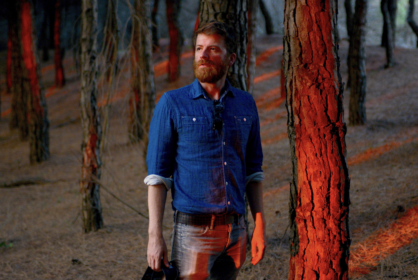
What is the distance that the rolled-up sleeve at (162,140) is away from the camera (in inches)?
88.4

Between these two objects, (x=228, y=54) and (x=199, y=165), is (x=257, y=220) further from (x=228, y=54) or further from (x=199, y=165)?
(x=228, y=54)

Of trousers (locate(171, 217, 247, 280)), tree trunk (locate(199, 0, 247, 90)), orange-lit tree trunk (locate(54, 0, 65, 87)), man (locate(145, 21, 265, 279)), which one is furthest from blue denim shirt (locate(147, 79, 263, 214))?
orange-lit tree trunk (locate(54, 0, 65, 87))

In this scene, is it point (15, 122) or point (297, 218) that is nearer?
point (297, 218)

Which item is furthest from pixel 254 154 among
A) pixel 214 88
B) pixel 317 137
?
pixel 214 88

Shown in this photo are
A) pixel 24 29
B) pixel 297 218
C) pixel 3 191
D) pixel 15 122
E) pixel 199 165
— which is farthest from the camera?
pixel 15 122

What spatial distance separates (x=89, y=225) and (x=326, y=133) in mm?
4928

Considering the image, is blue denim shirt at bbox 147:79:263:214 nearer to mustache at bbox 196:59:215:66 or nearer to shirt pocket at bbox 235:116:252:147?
shirt pocket at bbox 235:116:252:147

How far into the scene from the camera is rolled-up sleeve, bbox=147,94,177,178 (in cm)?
224

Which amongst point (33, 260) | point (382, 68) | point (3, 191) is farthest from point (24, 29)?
point (382, 68)

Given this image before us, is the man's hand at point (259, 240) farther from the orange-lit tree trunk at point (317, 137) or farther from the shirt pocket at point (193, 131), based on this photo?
the shirt pocket at point (193, 131)

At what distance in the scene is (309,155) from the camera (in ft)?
8.36

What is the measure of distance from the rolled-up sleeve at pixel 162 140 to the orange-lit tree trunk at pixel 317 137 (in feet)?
2.86

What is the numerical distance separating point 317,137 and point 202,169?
805 mm

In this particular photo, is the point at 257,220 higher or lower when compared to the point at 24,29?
lower
